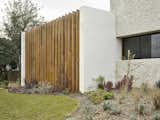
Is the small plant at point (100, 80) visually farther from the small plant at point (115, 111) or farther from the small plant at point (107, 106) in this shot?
the small plant at point (115, 111)

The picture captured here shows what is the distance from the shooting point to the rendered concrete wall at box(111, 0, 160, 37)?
10281 millimetres

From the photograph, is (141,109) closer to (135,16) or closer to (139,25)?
(139,25)

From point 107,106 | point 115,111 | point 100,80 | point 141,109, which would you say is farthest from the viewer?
point 100,80

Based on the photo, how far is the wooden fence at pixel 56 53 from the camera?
37.3ft

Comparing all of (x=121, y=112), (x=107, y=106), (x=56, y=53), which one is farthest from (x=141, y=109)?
(x=56, y=53)

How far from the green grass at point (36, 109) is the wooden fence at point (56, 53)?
2.67 metres

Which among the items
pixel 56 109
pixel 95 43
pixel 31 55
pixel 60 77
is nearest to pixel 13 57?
pixel 31 55

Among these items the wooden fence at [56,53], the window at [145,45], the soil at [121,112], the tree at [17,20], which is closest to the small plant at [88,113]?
the soil at [121,112]

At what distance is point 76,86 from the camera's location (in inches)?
440

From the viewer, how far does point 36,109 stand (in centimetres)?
788

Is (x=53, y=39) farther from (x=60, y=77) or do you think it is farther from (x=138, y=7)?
(x=138, y=7)

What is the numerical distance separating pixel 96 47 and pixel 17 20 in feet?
43.9

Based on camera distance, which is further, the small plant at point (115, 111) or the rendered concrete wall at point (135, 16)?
the rendered concrete wall at point (135, 16)

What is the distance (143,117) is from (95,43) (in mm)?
5528
